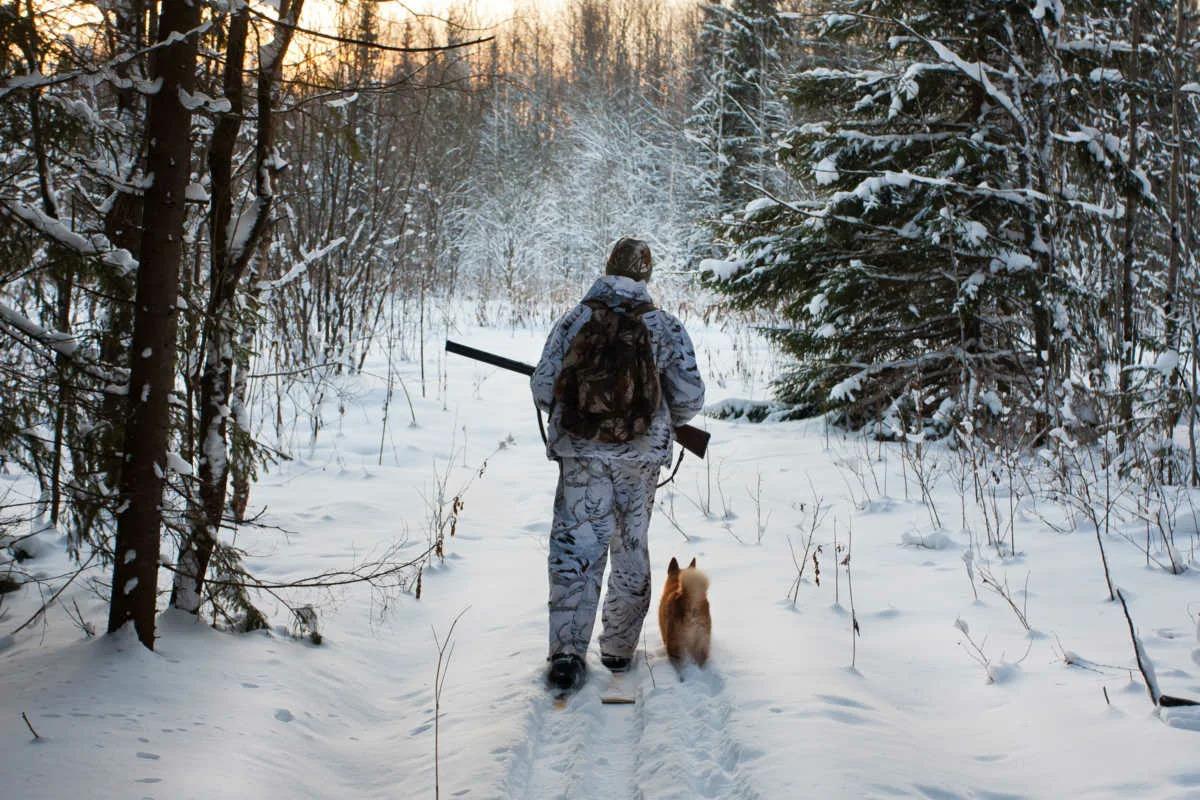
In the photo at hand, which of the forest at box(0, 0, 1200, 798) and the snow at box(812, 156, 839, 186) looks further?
the snow at box(812, 156, 839, 186)

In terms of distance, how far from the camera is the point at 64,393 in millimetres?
2992

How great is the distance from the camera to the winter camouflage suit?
11.8ft

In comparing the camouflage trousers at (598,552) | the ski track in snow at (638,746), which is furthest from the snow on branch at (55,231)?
the ski track in snow at (638,746)

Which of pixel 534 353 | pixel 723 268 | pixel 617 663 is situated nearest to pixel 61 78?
pixel 617 663

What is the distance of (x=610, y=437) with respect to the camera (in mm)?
3504

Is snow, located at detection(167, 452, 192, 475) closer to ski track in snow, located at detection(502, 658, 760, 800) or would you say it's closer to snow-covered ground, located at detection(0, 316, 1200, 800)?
snow-covered ground, located at detection(0, 316, 1200, 800)

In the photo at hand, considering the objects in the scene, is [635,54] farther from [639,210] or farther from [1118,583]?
[1118,583]

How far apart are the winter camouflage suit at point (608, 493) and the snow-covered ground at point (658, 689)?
0.88ft

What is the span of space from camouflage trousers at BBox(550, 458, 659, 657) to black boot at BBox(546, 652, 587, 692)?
0.06 metres

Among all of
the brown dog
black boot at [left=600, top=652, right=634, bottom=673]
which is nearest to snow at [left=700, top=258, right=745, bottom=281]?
the brown dog

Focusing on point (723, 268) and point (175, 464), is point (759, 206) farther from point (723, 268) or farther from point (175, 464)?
point (175, 464)

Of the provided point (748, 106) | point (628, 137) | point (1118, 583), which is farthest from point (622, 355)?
point (628, 137)

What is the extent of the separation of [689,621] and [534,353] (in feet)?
36.4

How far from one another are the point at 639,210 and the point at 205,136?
27076 millimetres
